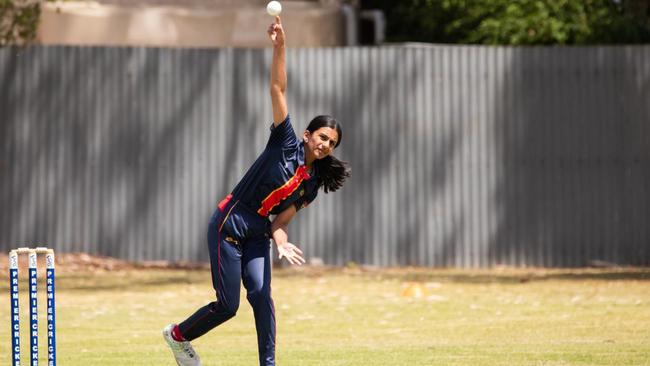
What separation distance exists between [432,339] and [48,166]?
9428 mm

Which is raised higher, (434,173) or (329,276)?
(434,173)

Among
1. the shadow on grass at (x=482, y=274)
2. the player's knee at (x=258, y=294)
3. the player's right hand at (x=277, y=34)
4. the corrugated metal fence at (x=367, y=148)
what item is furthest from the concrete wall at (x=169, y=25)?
the player's knee at (x=258, y=294)

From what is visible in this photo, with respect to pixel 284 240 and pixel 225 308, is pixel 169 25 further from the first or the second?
pixel 284 240

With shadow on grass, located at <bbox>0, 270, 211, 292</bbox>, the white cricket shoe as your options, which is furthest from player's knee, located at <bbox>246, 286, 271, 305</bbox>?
shadow on grass, located at <bbox>0, 270, 211, 292</bbox>

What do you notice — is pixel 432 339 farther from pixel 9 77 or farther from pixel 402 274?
pixel 9 77

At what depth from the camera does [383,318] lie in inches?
567

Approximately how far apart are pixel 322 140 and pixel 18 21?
13019 millimetres

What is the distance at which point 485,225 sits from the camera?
20.1 metres

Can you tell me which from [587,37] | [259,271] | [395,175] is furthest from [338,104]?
[259,271]

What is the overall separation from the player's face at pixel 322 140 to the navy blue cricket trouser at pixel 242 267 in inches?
25.0

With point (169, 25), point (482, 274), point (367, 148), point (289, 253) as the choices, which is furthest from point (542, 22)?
point (289, 253)

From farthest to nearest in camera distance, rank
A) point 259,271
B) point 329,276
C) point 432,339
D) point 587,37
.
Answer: point 587,37
point 329,276
point 432,339
point 259,271

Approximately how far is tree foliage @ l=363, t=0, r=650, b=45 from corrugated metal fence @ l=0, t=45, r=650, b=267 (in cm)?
472

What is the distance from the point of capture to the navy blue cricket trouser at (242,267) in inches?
375
